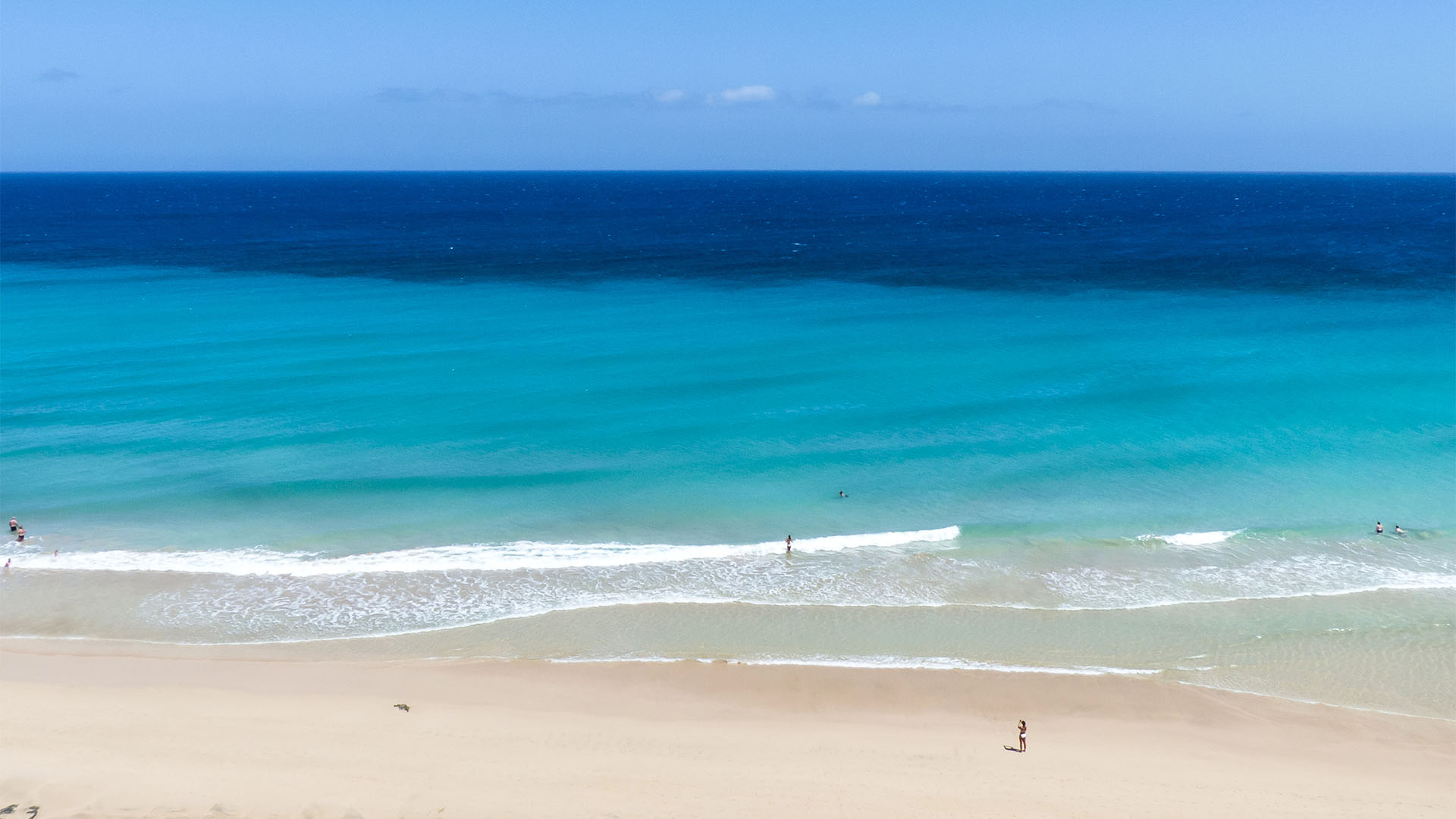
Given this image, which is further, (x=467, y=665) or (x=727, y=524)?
(x=727, y=524)

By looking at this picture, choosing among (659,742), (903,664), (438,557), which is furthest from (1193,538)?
(438,557)

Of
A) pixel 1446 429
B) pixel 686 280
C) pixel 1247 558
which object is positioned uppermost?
pixel 686 280

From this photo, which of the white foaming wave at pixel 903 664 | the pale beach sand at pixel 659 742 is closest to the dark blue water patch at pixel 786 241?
the white foaming wave at pixel 903 664

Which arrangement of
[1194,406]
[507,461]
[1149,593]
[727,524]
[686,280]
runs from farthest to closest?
1. [686,280]
2. [1194,406]
3. [507,461]
4. [727,524]
5. [1149,593]

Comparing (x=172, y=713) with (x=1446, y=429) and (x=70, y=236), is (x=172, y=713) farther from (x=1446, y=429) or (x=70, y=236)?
(x=70, y=236)

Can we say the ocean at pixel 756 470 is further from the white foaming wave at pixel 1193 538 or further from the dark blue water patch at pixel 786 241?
the dark blue water patch at pixel 786 241

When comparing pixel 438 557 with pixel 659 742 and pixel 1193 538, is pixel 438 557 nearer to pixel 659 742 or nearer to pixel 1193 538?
pixel 659 742

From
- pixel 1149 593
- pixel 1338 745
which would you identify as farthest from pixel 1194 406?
pixel 1338 745
